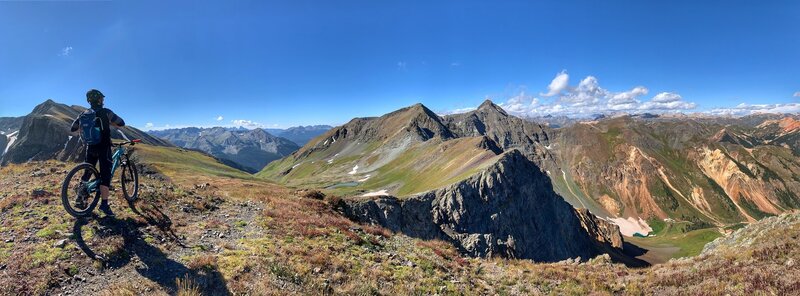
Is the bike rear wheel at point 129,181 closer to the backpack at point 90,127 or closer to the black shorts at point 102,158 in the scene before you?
the black shorts at point 102,158

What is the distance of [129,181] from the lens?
627 inches

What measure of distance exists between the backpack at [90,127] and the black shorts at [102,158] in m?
0.29

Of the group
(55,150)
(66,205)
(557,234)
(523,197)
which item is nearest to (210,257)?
(66,205)

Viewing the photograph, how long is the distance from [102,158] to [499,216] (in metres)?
98.1

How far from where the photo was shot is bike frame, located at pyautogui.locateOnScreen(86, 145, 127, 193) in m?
12.8

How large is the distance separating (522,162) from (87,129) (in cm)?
12485

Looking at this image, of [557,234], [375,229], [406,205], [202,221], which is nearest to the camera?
[202,221]

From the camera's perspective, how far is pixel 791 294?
34.9 ft

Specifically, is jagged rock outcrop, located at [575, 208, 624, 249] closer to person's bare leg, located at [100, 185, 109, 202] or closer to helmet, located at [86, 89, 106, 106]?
person's bare leg, located at [100, 185, 109, 202]

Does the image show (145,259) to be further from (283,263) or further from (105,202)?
(283,263)

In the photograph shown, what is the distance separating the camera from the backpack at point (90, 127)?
12.4 m

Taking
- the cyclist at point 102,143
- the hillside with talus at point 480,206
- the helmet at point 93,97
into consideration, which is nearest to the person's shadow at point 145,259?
the cyclist at point 102,143

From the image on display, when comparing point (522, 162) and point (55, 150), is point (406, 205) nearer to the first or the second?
point (522, 162)

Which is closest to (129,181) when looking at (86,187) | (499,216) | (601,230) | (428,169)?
(86,187)
